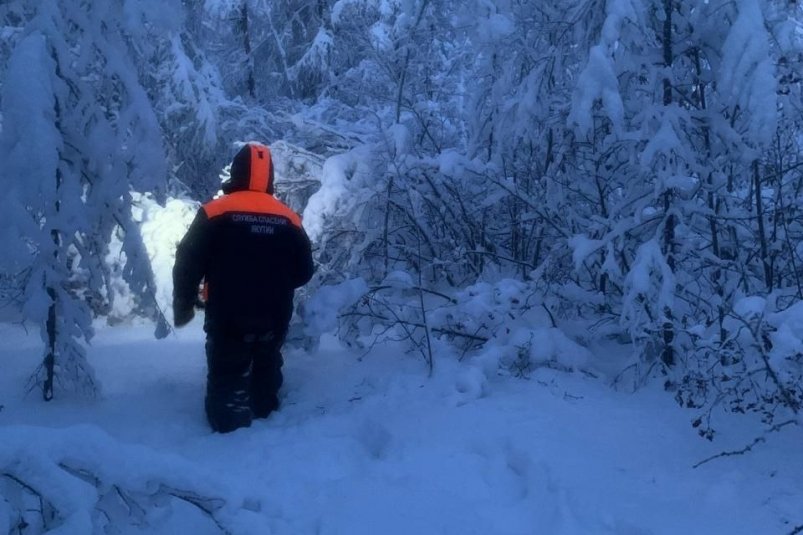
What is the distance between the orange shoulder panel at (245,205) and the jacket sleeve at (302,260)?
5.9 inches

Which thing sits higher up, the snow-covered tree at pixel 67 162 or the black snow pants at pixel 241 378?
the snow-covered tree at pixel 67 162

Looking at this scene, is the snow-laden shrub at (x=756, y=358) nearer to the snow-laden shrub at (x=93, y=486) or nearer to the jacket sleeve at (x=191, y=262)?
the snow-laden shrub at (x=93, y=486)

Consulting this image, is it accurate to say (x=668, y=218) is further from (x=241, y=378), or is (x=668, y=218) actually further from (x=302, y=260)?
(x=241, y=378)

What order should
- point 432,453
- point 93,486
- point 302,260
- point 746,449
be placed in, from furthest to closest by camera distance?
point 302,260 → point 432,453 → point 746,449 → point 93,486

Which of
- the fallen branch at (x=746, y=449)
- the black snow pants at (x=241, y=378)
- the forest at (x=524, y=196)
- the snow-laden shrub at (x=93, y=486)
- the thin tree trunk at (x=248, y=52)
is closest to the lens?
the snow-laden shrub at (x=93, y=486)

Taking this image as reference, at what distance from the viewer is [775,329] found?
3.33 meters

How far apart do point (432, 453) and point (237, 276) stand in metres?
1.85

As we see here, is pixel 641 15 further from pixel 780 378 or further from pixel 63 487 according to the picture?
pixel 63 487

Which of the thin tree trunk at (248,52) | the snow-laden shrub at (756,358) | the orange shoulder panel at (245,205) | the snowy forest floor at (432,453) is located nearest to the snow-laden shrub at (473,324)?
the snowy forest floor at (432,453)

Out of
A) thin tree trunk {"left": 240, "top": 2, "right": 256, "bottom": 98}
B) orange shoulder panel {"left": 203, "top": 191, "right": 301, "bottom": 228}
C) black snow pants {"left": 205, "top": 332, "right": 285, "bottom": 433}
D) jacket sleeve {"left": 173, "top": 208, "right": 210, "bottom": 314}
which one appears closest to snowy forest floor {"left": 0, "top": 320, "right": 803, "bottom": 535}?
black snow pants {"left": 205, "top": 332, "right": 285, "bottom": 433}

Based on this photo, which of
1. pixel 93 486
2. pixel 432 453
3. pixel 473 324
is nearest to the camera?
pixel 93 486

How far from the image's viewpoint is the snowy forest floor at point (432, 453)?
3.00 metres

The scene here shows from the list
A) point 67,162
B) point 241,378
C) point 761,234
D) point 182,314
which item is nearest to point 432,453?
point 241,378

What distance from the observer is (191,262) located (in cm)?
475
